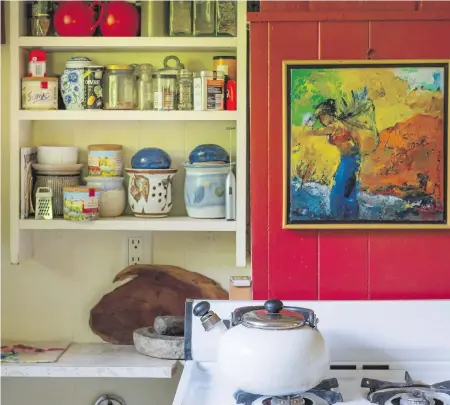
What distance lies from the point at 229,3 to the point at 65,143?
0.70 m

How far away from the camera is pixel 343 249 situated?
2127 mm

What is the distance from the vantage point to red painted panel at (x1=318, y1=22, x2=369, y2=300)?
6.88ft

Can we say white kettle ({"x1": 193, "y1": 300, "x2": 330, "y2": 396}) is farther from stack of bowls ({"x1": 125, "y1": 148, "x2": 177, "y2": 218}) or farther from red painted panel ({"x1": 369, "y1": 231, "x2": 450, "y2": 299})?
stack of bowls ({"x1": 125, "y1": 148, "x2": 177, "y2": 218})

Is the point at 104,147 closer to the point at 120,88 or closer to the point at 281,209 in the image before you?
the point at 120,88

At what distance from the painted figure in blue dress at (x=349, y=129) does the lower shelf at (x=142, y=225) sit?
42cm

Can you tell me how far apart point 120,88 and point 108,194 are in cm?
33

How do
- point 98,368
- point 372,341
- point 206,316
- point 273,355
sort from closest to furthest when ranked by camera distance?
1. point 273,355
2. point 206,316
3. point 372,341
4. point 98,368

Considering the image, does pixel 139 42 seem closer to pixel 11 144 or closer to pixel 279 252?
pixel 11 144

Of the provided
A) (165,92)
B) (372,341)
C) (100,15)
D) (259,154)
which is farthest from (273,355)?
(100,15)

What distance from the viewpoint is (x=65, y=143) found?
100 inches

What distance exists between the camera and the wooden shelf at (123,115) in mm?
2324

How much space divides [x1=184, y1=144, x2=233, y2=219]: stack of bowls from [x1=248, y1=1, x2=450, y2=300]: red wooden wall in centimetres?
26

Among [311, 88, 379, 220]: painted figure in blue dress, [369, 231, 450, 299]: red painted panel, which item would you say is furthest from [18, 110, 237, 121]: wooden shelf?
[369, 231, 450, 299]: red painted panel

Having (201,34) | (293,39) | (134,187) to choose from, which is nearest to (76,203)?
(134,187)
